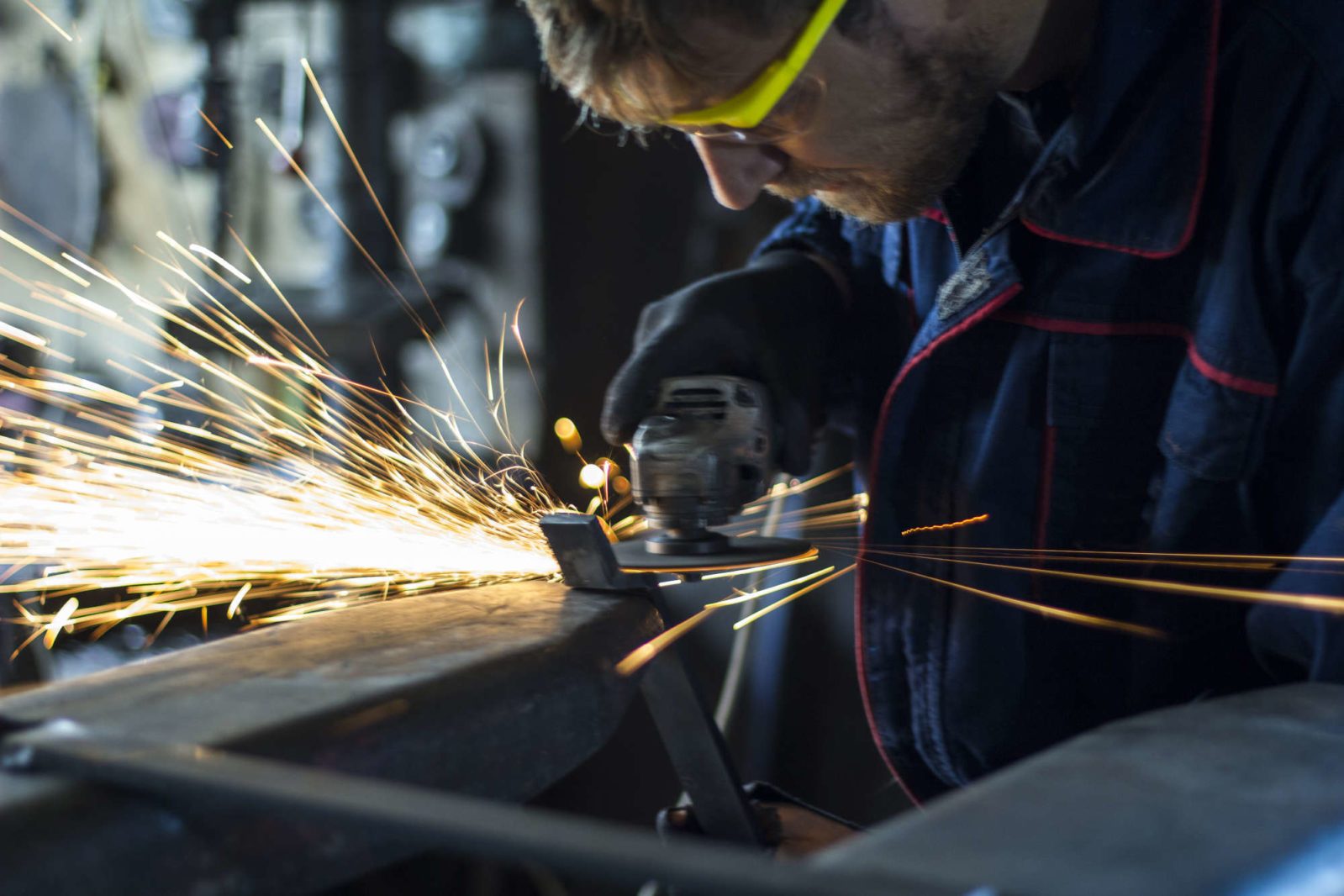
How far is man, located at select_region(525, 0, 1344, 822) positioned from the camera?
1208 mm

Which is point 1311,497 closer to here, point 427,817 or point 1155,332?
point 1155,332

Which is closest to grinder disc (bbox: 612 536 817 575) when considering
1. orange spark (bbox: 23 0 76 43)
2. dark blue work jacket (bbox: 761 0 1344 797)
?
dark blue work jacket (bbox: 761 0 1344 797)

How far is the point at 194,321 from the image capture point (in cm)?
378

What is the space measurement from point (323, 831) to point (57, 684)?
1.07ft

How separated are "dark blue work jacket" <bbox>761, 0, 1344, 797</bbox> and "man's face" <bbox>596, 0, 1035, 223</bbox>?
0.38ft

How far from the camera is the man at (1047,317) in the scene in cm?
121

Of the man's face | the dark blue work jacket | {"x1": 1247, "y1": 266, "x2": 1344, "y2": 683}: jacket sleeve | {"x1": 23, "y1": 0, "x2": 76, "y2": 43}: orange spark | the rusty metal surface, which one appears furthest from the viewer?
{"x1": 23, "y1": 0, "x2": 76, "y2": 43}: orange spark

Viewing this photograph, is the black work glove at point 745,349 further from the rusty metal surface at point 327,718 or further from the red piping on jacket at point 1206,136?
the red piping on jacket at point 1206,136

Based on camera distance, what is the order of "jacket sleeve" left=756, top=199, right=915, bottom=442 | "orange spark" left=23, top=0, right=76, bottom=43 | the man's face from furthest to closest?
"orange spark" left=23, top=0, right=76, bottom=43
"jacket sleeve" left=756, top=199, right=915, bottom=442
the man's face

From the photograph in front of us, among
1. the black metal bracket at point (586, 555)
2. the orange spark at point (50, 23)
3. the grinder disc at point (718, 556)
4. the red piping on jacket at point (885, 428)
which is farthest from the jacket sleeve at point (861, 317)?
the orange spark at point (50, 23)

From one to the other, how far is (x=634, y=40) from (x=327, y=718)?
0.82 metres

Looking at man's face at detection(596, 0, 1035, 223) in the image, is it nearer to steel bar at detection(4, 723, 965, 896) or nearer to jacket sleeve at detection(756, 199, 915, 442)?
jacket sleeve at detection(756, 199, 915, 442)

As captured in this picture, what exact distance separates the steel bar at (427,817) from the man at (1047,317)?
689 millimetres

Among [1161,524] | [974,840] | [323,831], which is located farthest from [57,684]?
[1161,524]
